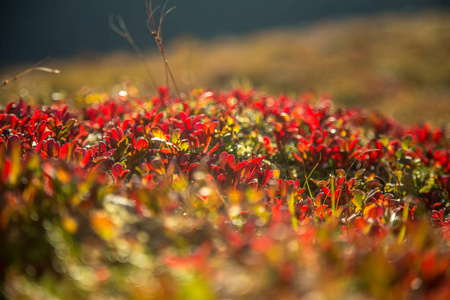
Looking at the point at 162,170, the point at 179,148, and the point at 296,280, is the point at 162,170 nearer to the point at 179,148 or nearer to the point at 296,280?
the point at 179,148

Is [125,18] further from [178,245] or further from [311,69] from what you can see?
[178,245]

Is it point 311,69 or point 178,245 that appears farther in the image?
point 311,69

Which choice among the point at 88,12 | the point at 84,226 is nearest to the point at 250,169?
the point at 84,226

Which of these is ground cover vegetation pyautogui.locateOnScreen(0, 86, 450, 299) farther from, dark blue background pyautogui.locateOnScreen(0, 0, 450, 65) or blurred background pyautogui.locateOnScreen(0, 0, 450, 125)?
dark blue background pyautogui.locateOnScreen(0, 0, 450, 65)

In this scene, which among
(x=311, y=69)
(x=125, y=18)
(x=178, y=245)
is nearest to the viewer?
(x=178, y=245)

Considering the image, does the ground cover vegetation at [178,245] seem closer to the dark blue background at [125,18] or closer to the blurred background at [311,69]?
the blurred background at [311,69]

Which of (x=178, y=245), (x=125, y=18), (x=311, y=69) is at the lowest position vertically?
(x=311, y=69)

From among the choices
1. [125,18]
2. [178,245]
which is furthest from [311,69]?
[125,18]

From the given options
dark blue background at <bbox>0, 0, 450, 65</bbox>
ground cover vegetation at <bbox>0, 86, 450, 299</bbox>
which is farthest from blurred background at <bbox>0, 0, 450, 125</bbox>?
dark blue background at <bbox>0, 0, 450, 65</bbox>

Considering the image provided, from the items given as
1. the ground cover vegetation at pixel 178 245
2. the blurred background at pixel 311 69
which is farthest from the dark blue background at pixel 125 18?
the ground cover vegetation at pixel 178 245
